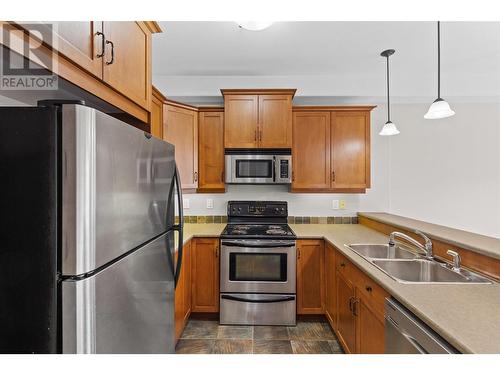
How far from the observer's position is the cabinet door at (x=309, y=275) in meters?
2.61

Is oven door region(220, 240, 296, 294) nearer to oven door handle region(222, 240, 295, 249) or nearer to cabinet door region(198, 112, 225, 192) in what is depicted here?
oven door handle region(222, 240, 295, 249)

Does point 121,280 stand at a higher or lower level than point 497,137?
lower

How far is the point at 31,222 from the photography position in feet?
2.13

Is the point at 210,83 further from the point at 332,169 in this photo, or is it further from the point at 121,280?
the point at 121,280

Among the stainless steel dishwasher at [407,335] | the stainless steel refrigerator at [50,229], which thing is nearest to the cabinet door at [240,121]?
the stainless steel dishwasher at [407,335]

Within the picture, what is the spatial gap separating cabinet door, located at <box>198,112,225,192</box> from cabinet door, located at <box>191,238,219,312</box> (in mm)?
678

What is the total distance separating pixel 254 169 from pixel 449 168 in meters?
2.49

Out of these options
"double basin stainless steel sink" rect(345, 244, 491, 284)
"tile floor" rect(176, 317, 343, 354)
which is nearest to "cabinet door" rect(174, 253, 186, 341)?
"tile floor" rect(176, 317, 343, 354)

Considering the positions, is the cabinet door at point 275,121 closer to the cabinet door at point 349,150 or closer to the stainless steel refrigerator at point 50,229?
the cabinet door at point 349,150

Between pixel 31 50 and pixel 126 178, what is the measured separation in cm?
44

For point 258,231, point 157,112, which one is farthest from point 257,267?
point 157,112

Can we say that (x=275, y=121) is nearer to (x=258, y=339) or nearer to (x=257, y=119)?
(x=257, y=119)

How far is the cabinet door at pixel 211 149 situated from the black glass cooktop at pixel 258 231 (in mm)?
544
